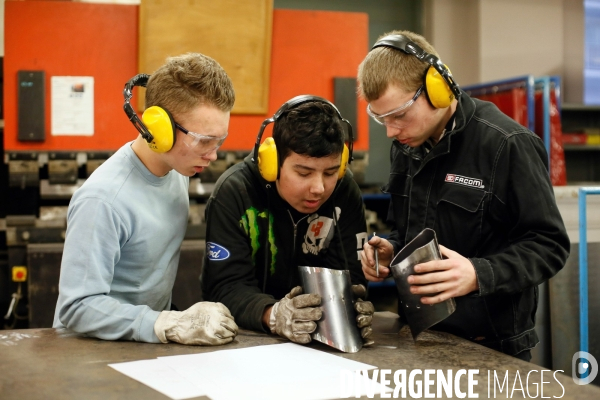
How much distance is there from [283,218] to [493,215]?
636 mm

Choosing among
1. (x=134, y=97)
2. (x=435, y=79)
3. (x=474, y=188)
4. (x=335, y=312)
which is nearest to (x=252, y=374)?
(x=335, y=312)

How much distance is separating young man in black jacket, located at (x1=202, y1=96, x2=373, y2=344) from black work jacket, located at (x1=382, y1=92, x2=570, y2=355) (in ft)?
0.81

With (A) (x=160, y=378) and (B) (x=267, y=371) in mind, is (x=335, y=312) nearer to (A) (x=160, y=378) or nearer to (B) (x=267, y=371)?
(B) (x=267, y=371)

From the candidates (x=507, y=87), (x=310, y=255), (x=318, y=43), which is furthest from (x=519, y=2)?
(x=310, y=255)

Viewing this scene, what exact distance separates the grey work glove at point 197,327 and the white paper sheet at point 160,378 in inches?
6.0

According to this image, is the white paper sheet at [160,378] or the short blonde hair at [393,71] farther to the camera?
the short blonde hair at [393,71]

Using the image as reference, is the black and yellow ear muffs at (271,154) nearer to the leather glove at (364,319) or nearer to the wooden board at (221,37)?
the leather glove at (364,319)

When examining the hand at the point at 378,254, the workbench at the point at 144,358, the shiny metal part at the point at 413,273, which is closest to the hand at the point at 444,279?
the shiny metal part at the point at 413,273

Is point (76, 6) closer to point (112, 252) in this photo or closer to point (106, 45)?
point (106, 45)

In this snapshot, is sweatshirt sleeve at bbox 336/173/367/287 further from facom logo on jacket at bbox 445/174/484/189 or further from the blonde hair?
the blonde hair

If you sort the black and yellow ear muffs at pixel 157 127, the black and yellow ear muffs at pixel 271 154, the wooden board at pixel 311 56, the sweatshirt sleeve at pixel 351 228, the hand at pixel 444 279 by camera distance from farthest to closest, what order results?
the wooden board at pixel 311 56 → the sweatshirt sleeve at pixel 351 228 → the black and yellow ear muffs at pixel 271 154 → the black and yellow ear muffs at pixel 157 127 → the hand at pixel 444 279

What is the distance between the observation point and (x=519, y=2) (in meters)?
6.31

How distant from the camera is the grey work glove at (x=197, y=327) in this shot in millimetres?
1584

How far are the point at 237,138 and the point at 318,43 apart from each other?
809mm
